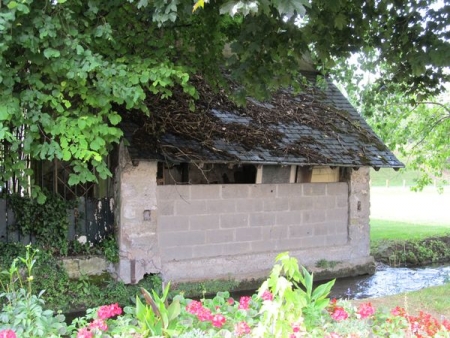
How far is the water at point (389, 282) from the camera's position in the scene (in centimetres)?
1144

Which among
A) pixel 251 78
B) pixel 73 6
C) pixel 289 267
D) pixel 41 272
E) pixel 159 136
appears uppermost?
pixel 73 6

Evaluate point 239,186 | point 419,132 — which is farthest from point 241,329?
point 419,132

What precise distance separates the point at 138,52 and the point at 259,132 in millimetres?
4302

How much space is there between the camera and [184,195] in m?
10.9

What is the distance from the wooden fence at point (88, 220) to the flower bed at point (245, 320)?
5311 mm

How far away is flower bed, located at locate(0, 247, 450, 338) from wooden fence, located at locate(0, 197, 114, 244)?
5311 millimetres

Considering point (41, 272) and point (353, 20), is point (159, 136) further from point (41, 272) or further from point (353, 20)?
point (353, 20)

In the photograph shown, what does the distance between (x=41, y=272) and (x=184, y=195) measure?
2.86 meters

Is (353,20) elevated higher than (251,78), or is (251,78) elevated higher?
(353,20)

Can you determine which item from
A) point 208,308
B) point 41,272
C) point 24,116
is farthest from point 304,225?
point 208,308

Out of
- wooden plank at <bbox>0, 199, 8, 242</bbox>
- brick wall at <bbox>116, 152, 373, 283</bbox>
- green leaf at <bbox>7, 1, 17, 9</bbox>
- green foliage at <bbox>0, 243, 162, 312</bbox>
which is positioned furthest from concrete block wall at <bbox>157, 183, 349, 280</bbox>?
green leaf at <bbox>7, 1, 17, 9</bbox>

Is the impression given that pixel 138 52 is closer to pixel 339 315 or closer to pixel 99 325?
pixel 99 325

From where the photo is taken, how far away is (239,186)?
11.6m

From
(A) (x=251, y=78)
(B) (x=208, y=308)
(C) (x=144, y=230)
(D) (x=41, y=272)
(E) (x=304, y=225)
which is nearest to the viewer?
(B) (x=208, y=308)
